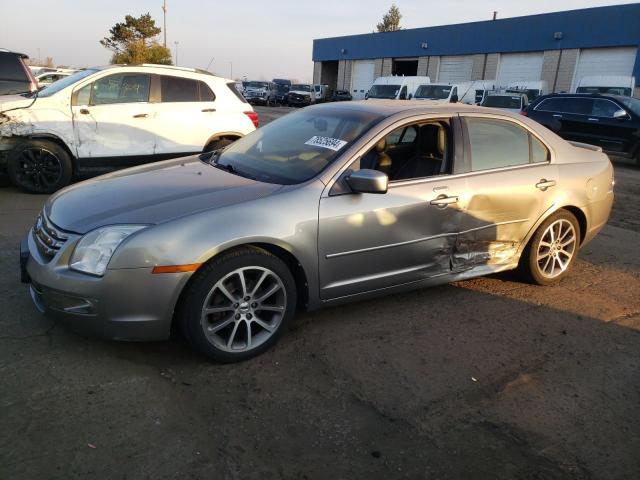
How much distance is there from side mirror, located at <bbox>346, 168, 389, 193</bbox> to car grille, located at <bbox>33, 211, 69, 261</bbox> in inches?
68.5

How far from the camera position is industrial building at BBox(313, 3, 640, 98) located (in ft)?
90.3

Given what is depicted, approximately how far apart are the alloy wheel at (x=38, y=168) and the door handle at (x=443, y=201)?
5517mm

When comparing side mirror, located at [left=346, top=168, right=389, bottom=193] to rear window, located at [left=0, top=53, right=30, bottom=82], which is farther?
rear window, located at [left=0, top=53, right=30, bottom=82]

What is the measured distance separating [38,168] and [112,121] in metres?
1.15

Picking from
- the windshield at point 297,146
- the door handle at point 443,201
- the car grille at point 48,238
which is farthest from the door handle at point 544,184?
the car grille at point 48,238

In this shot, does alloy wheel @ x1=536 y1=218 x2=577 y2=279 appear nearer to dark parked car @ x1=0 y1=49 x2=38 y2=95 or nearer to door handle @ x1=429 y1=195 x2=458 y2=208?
door handle @ x1=429 y1=195 x2=458 y2=208

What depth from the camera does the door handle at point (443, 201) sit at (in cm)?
391

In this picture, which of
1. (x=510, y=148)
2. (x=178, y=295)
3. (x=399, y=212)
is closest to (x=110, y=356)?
(x=178, y=295)

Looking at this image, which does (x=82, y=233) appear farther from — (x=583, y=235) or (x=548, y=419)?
(x=583, y=235)

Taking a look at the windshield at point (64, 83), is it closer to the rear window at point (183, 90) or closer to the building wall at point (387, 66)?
the rear window at point (183, 90)

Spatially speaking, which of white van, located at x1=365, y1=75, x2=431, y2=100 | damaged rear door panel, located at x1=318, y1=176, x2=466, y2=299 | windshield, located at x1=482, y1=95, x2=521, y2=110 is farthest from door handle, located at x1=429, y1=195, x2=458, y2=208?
white van, located at x1=365, y1=75, x2=431, y2=100

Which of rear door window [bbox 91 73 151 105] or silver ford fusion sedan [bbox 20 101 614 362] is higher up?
rear door window [bbox 91 73 151 105]

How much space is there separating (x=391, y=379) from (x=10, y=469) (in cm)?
196

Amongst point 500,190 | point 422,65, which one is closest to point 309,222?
point 500,190
